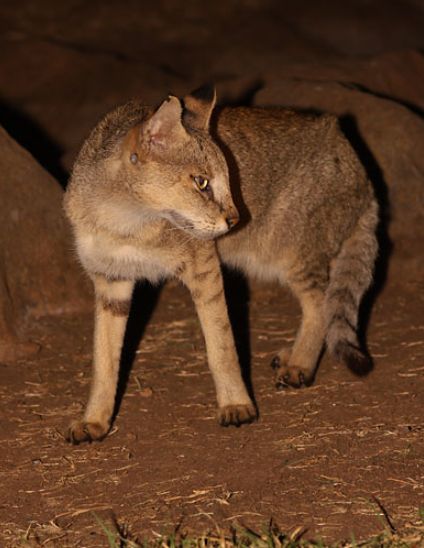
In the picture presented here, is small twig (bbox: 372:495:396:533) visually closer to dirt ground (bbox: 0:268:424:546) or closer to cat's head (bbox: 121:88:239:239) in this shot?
dirt ground (bbox: 0:268:424:546)

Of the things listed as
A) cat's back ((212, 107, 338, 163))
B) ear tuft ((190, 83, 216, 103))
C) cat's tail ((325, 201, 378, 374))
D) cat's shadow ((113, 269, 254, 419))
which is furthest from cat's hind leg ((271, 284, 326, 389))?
ear tuft ((190, 83, 216, 103))

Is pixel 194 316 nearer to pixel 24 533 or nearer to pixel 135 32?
pixel 24 533

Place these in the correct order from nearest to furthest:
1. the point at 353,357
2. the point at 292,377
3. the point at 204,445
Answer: the point at 204,445, the point at 353,357, the point at 292,377

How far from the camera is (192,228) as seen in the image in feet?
16.0

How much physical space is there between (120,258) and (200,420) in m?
1.01

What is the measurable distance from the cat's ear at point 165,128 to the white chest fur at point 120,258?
608mm

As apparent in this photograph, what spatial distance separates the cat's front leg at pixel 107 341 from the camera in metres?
5.39

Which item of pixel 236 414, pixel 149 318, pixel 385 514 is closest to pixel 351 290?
pixel 236 414

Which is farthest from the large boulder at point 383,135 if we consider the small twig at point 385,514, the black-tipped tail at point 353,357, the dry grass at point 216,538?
the dry grass at point 216,538

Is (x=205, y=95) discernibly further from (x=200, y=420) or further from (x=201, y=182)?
(x=200, y=420)

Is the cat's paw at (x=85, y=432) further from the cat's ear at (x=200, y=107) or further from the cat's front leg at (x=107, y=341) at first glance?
the cat's ear at (x=200, y=107)

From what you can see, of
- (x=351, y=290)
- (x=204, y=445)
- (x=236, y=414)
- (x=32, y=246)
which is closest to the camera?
(x=204, y=445)

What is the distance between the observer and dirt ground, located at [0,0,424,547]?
4211 mm

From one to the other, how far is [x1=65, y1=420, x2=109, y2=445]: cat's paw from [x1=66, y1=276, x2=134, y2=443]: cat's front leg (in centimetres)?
7
